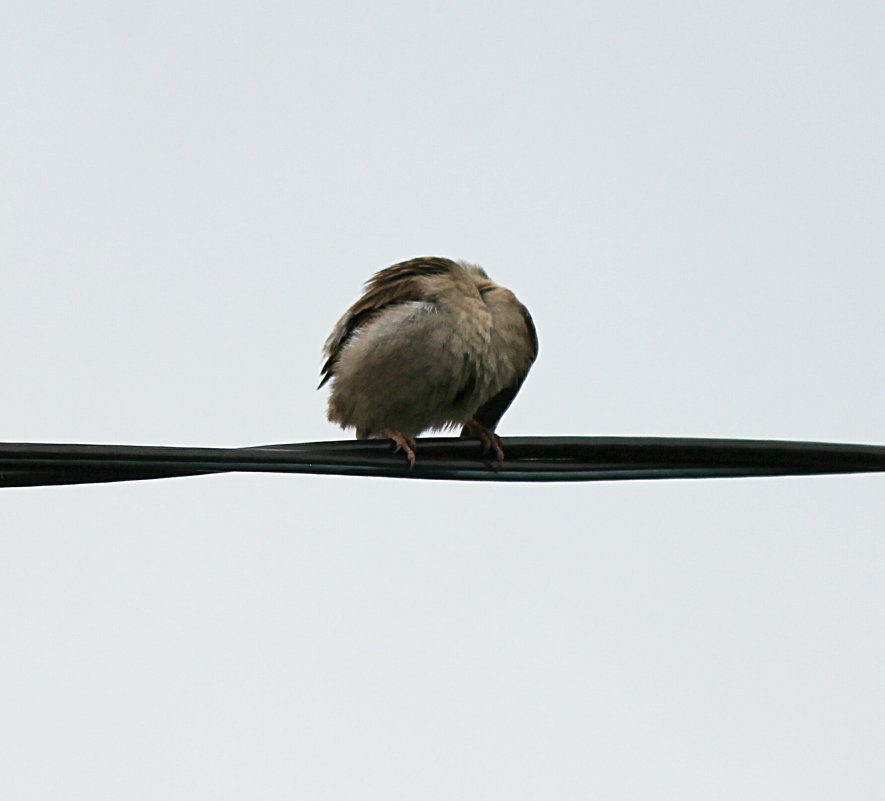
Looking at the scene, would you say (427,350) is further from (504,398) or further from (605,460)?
(605,460)

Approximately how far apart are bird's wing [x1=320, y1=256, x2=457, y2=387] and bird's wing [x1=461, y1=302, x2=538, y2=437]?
0.43 m

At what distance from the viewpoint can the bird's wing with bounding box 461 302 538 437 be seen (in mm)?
6383

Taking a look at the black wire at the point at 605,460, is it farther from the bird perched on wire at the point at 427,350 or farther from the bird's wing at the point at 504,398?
the bird's wing at the point at 504,398

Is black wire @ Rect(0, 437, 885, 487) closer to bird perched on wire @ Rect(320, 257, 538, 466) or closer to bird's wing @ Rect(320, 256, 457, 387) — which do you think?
bird perched on wire @ Rect(320, 257, 538, 466)

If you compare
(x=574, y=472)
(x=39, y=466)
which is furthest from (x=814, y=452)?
(x=39, y=466)

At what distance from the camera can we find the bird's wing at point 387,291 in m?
6.19

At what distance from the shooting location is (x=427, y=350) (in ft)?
19.6

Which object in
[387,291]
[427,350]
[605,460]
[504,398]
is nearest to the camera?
[605,460]

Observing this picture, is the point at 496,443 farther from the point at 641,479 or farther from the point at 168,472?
the point at 168,472

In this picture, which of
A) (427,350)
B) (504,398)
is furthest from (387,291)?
(504,398)

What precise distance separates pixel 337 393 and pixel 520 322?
889mm

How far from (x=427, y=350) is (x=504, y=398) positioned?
0.74 metres

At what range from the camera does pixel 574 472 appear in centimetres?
402

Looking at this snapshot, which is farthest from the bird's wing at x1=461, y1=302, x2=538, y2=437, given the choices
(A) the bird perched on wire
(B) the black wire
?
(B) the black wire
